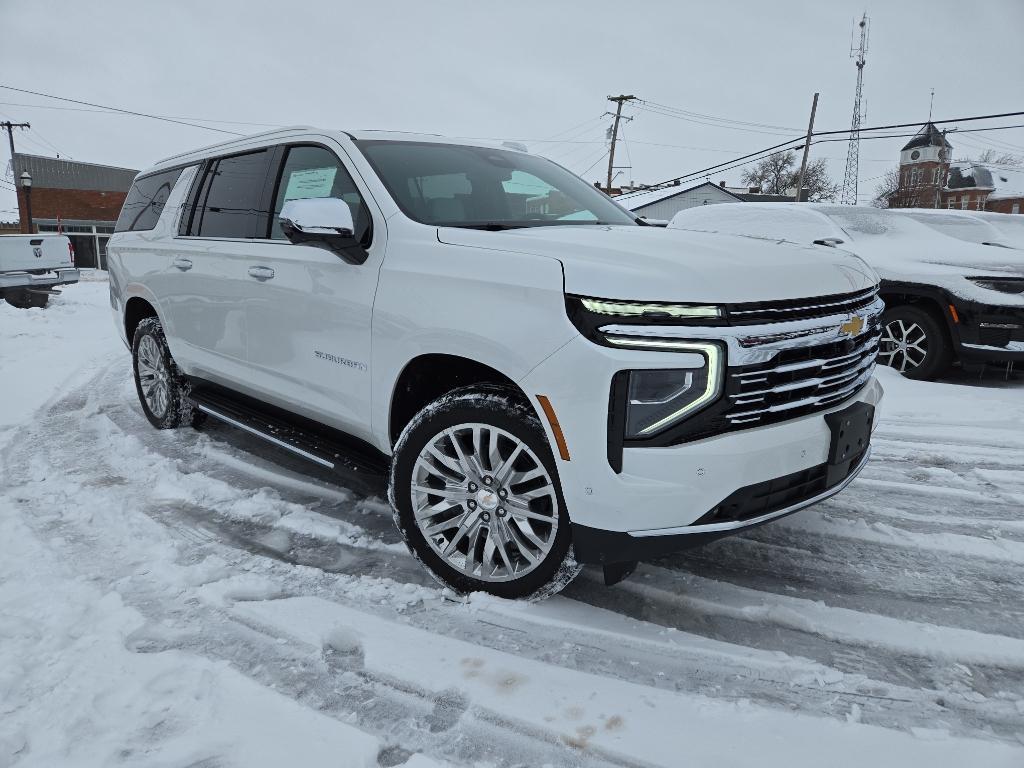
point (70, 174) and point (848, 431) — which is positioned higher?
point (70, 174)

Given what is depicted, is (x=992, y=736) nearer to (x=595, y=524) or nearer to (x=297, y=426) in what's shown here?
(x=595, y=524)

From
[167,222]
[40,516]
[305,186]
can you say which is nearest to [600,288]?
[305,186]

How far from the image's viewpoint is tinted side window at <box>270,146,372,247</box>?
3.01m

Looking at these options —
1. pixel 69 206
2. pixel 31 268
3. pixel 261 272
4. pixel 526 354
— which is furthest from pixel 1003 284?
pixel 69 206

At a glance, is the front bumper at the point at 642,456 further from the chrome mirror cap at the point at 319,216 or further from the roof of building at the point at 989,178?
the roof of building at the point at 989,178

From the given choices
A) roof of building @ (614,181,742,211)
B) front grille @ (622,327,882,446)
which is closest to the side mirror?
front grille @ (622,327,882,446)

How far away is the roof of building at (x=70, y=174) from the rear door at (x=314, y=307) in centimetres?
4191

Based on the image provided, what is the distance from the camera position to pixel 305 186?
3.48m

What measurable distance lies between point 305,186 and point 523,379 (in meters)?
1.89

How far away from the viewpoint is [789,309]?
2.25 metres

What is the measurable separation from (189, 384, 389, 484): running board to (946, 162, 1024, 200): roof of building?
81.2m

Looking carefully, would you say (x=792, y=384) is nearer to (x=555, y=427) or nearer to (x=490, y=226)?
(x=555, y=427)

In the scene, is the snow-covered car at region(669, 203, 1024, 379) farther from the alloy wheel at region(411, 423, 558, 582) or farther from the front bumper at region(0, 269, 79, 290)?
the front bumper at region(0, 269, 79, 290)

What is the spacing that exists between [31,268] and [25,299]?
64 cm
